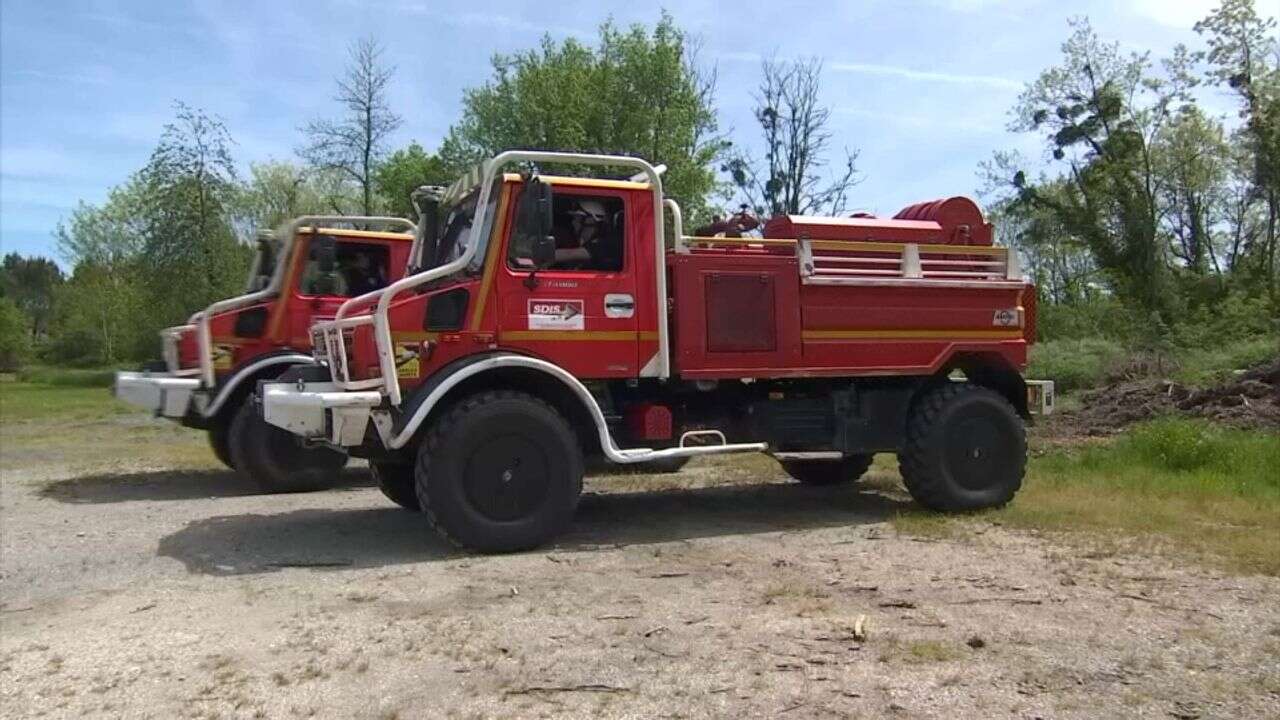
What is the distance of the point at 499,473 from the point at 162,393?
537cm

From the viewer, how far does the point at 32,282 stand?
86000mm

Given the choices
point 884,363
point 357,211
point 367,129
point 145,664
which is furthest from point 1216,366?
point 357,211

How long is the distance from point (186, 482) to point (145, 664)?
7842 mm

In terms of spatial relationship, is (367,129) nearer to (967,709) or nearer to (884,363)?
(884,363)

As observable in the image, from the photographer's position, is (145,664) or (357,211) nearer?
(145,664)

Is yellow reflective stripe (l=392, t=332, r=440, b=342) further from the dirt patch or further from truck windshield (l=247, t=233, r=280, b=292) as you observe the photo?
the dirt patch

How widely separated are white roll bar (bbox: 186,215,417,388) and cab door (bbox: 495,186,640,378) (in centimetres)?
362

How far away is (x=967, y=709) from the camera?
4.15 m

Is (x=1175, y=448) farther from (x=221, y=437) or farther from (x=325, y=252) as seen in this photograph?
(x=221, y=437)

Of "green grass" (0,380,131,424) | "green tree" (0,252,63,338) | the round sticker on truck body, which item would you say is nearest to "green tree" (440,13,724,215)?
"green grass" (0,380,131,424)

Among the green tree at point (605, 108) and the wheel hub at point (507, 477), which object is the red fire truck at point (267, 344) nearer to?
the wheel hub at point (507, 477)

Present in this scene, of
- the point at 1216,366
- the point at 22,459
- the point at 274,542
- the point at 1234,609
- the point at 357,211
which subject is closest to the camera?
the point at 1234,609

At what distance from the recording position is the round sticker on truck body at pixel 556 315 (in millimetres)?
7398

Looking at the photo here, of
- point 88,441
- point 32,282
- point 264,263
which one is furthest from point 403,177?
point 32,282
